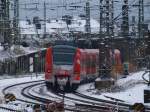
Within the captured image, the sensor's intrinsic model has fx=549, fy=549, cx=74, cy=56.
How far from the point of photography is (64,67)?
33.5 metres

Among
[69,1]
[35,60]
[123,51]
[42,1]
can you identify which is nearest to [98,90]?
[69,1]

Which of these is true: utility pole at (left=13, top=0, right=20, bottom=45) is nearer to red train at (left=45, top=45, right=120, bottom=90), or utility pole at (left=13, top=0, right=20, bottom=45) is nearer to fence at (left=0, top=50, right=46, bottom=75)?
fence at (left=0, top=50, right=46, bottom=75)

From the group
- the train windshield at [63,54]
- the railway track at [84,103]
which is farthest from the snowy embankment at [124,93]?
the train windshield at [63,54]

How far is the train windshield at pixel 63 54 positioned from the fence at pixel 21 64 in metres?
28.5

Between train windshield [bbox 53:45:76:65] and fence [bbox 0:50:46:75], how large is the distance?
28526mm

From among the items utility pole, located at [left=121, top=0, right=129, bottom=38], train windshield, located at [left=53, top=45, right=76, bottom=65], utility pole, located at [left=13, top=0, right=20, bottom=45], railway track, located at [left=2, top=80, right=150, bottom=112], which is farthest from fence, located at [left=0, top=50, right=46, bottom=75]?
railway track, located at [left=2, top=80, right=150, bottom=112]

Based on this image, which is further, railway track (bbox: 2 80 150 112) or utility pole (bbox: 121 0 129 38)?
utility pole (bbox: 121 0 129 38)

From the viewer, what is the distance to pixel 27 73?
67375mm

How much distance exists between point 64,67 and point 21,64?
113 feet

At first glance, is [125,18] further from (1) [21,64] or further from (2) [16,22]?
(1) [21,64]

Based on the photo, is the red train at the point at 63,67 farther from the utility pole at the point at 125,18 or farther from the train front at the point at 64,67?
the utility pole at the point at 125,18

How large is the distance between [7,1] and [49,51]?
76.7ft

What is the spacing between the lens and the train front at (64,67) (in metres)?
33.6

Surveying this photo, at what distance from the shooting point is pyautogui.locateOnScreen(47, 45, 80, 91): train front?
33562 millimetres
